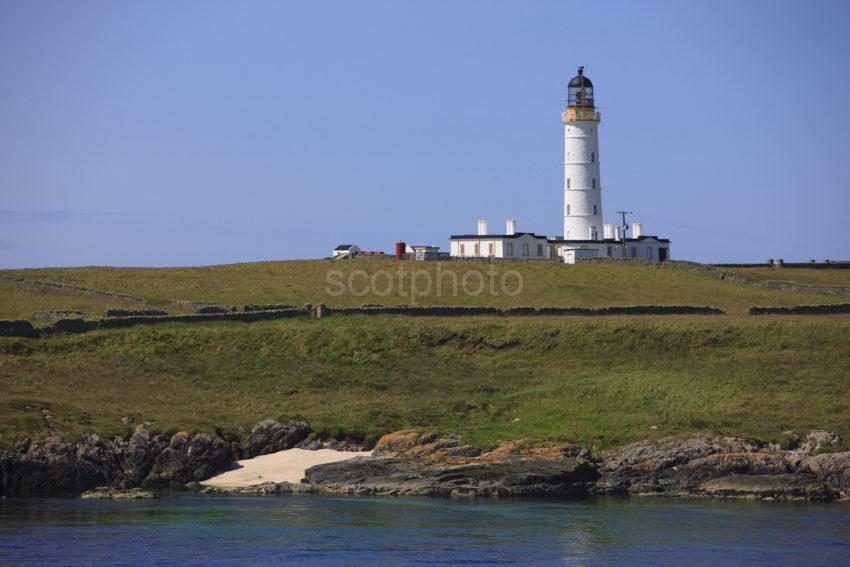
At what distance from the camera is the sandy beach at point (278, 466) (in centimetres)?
4691

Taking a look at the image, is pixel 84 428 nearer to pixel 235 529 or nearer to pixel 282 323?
pixel 235 529

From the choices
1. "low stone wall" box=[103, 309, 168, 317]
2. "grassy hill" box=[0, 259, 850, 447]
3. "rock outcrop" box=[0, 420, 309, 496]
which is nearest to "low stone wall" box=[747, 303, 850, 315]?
"grassy hill" box=[0, 259, 850, 447]

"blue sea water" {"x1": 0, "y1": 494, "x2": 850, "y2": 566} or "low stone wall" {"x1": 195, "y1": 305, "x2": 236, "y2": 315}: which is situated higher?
"low stone wall" {"x1": 195, "y1": 305, "x2": 236, "y2": 315}

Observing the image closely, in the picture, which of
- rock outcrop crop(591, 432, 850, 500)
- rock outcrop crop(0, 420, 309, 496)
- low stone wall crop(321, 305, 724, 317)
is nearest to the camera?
rock outcrop crop(591, 432, 850, 500)

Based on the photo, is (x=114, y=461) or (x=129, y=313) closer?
(x=114, y=461)

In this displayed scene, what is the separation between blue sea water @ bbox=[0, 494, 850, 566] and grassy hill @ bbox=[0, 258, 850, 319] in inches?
1252

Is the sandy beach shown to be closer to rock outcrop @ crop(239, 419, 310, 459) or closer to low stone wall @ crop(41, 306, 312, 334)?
rock outcrop @ crop(239, 419, 310, 459)

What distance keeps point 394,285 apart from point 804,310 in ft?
87.1

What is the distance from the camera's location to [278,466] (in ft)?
158

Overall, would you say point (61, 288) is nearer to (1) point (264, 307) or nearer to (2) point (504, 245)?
(1) point (264, 307)

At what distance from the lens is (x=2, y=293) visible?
76.2 meters

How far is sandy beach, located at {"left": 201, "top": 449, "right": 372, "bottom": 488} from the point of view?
1847 inches

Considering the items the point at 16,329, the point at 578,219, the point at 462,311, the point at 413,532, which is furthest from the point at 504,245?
the point at 413,532

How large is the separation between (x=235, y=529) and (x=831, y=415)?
23.5 meters
